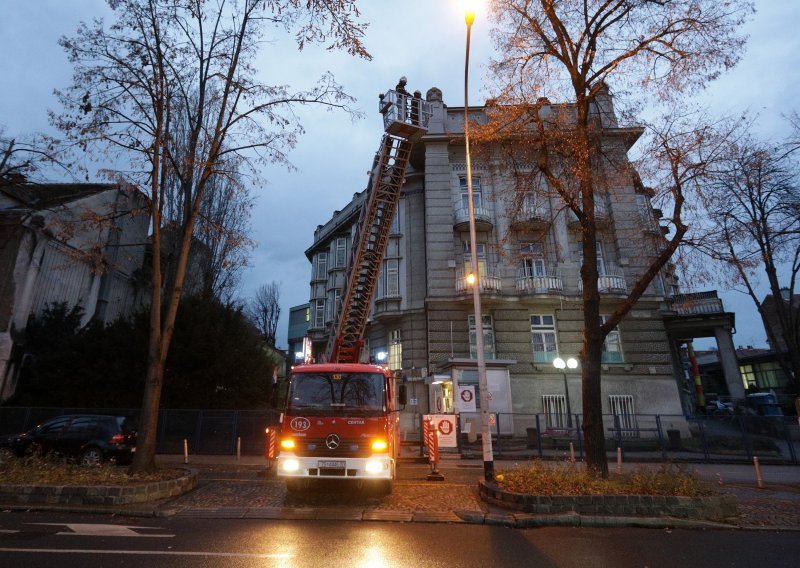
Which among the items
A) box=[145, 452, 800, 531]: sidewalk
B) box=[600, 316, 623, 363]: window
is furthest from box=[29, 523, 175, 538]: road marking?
box=[600, 316, 623, 363]: window

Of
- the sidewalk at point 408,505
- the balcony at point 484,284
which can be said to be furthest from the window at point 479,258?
the sidewalk at point 408,505

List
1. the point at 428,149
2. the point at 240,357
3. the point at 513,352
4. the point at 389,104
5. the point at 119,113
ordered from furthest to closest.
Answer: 1. the point at 428,149
2. the point at 513,352
3. the point at 240,357
4. the point at 389,104
5. the point at 119,113

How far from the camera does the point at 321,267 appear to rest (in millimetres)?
37812

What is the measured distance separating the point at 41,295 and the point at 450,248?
20876mm

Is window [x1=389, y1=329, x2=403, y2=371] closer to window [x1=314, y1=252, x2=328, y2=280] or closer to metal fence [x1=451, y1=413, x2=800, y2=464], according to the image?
metal fence [x1=451, y1=413, x2=800, y2=464]

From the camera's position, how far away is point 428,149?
2661cm

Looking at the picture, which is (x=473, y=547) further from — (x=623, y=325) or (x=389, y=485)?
(x=623, y=325)

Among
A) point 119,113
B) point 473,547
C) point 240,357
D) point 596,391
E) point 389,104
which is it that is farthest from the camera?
point 240,357

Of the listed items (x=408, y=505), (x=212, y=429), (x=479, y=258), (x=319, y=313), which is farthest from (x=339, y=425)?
(x=319, y=313)

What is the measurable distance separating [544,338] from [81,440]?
21.3 meters

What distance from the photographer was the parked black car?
44.4 feet

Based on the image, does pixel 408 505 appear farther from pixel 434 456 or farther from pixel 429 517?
pixel 434 456

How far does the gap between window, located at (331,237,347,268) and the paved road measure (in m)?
27.2

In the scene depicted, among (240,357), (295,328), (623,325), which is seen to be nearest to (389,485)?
(240,357)
